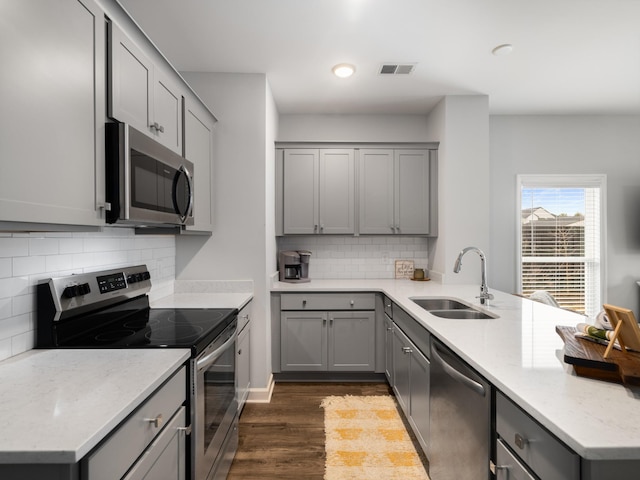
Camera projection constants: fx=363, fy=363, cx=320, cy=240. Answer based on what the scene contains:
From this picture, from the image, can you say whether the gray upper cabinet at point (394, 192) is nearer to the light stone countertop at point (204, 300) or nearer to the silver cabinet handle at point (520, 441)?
the light stone countertop at point (204, 300)

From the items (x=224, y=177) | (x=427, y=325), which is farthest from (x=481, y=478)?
(x=224, y=177)

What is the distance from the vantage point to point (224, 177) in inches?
118

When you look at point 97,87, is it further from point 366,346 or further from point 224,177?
point 366,346

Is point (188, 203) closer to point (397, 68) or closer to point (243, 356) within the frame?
point (243, 356)

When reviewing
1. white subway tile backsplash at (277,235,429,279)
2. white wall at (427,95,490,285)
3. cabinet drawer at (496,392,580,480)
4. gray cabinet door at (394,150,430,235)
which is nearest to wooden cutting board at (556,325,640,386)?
cabinet drawer at (496,392,580,480)

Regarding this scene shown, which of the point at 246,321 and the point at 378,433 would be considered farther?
the point at 246,321

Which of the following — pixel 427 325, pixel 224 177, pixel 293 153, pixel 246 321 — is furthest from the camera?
pixel 293 153

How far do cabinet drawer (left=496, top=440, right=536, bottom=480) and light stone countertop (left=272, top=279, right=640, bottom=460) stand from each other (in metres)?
0.20

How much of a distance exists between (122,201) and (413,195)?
2912 millimetres

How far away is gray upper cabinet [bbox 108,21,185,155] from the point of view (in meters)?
1.48

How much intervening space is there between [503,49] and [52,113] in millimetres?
2798

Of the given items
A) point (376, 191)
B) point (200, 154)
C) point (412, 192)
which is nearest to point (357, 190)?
point (376, 191)

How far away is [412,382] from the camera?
2.37m

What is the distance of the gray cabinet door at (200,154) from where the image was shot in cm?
242
